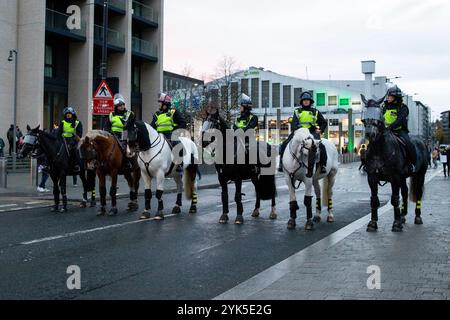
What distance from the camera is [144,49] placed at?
4288 centimetres

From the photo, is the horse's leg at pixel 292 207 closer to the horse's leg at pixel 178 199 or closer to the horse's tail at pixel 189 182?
the horse's tail at pixel 189 182

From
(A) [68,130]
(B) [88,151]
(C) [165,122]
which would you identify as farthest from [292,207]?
(A) [68,130]

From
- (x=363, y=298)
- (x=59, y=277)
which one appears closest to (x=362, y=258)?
(x=363, y=298)

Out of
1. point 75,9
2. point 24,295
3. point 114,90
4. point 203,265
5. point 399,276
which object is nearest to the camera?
point 24,295

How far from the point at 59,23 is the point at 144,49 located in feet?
29.0

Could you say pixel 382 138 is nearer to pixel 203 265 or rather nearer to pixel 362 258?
pixel 362 258

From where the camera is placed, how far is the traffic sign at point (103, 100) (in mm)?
17203

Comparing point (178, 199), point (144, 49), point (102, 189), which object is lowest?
point (178, 199)

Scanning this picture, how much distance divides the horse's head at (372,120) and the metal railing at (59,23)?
28607 millimetres

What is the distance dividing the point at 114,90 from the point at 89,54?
18.8 metres

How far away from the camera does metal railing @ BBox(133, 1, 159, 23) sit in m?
42.8

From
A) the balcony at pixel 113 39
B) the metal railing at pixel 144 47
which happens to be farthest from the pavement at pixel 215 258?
the metal railing at pixel 144 47

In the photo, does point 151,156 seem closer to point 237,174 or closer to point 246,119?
point 237,174
